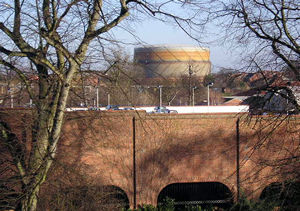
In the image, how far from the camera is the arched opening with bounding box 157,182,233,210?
50.8 ft

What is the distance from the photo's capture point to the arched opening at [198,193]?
15.5 meters

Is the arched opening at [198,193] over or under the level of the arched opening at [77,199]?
under

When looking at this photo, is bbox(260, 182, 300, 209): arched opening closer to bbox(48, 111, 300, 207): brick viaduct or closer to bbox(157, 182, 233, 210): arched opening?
bbox(48, 111, 300, 207): brick viaduct

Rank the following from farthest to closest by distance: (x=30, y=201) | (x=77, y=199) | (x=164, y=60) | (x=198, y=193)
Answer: (x=198, y=193)
(x=164, y=60)
(x=77, y=199)
(x=30, y=201)

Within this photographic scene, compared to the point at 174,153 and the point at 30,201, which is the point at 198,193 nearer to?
the point at 174,153

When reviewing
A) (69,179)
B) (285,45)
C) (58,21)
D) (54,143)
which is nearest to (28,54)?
(58,21)

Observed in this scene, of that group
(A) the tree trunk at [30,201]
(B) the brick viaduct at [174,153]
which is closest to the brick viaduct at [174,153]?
(B) the brick viaduct at [174,153]

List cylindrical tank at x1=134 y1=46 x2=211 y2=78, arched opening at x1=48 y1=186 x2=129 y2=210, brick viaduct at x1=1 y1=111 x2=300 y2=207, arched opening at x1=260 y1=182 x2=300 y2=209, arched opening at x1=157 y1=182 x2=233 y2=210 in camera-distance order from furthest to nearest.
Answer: arched opening at x1=157 y1=182 x2=233 y2=210, brick viaduct at x1=1 y1=111 x2=300 y2=207, cylindrical tank at x1=134 y1=46 x2=211 y2=78, arched opening at x1=260 y1=182 x2=300 y2=209, arched opening at x1=48 y1=186 x2=129 y2=210

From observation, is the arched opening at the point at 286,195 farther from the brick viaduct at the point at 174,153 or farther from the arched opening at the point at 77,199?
the brick viaduct at the point at 174,153

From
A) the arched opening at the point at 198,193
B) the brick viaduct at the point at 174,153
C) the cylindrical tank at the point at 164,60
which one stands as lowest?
the arched opening at the point at 198,193

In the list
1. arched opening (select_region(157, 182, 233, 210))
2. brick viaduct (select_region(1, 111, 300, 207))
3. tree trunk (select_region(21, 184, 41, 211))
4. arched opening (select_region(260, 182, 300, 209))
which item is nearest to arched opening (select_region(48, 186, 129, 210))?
tree trunk (select_region(21, 184, 41, 211))

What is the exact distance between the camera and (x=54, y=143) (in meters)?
6.45

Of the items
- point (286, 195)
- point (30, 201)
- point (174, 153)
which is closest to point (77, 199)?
point (30, 201)

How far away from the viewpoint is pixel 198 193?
16219 mm
